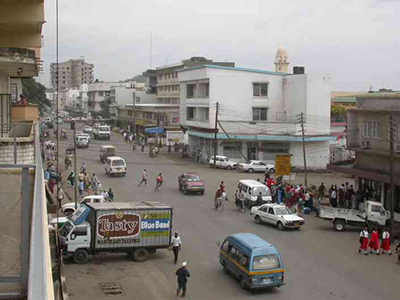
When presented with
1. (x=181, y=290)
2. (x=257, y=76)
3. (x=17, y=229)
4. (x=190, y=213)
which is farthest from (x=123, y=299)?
(x=257, y=76)

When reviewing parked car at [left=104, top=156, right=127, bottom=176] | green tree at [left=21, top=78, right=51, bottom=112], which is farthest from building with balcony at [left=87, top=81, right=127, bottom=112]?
parked car at [left=104, top=156, right=127, bottom=176]

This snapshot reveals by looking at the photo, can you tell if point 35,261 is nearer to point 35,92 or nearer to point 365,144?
point 365,144

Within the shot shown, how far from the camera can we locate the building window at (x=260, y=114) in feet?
178

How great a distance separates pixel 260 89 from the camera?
2136 inches

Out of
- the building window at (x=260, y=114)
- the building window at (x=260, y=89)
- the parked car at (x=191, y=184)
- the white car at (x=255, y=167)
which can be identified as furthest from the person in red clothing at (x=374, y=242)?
the building window at (x=260, y=89)

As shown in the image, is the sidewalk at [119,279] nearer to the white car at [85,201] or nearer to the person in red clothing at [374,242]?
the white car at [85,201]

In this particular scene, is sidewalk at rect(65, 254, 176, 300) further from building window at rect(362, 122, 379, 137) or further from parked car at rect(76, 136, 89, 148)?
parked car at rect(76, 136, 89, 148)

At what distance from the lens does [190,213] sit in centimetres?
2845

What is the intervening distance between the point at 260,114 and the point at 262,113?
29 cm

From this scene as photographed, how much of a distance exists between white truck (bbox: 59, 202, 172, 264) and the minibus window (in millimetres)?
4723

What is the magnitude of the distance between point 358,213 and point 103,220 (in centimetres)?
1227

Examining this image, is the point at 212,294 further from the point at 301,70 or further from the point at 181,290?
the point at 301,70

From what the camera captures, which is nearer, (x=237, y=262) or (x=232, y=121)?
(x=237, y=262)

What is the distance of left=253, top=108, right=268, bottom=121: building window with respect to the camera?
54.3 meters
